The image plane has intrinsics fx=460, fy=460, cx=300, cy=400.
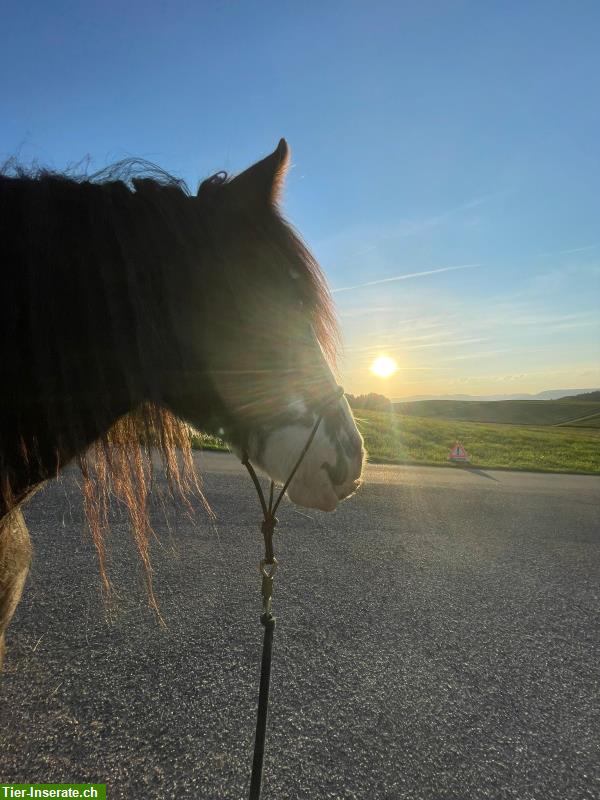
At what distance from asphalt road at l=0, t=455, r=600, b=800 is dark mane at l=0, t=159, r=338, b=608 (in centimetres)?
156

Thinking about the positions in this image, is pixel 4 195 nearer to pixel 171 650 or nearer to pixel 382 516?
pixel 171 650

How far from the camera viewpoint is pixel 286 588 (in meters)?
4.08

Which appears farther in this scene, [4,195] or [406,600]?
[406,600]

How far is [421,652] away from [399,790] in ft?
3.98

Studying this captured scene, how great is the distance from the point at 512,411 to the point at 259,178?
90.7m

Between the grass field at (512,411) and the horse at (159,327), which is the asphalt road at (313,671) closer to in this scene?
the horse at (159,327)

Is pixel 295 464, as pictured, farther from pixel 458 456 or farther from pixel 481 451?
pixel 481 451

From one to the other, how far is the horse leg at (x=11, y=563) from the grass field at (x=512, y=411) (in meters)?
72.5

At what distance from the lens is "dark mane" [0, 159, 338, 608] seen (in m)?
1.34

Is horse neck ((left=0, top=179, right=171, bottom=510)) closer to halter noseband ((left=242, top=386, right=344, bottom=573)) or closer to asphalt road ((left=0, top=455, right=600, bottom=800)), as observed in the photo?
halter noseband ((left=242, top=386, right=344, bottom=573))

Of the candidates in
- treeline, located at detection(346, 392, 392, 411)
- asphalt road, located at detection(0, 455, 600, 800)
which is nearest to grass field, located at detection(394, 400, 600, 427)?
treeline, located at detection(346, 392, 392, 411)

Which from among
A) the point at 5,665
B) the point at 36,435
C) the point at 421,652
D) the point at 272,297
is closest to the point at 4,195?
the point at 36,435

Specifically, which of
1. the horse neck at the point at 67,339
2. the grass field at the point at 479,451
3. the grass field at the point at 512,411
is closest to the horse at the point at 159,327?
the horse neck at the point at 67,339

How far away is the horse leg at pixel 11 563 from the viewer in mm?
1724
